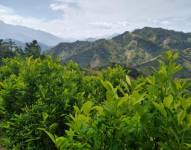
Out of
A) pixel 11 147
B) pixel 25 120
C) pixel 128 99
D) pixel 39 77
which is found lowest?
pixel 11 147

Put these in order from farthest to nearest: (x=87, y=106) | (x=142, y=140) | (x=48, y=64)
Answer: (x=48, y=64) < (x=87, y=106) < (x=142, y=140)

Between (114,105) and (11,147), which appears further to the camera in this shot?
(11,147)

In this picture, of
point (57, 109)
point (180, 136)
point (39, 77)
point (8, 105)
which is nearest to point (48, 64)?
point (39, 77)

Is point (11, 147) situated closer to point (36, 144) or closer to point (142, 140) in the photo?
point (36, 144)

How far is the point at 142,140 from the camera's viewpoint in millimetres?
5004

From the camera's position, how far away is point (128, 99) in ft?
16.7

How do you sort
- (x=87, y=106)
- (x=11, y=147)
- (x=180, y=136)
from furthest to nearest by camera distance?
(x=11, y=147), (x=87, y=106), (x=180, y=136)

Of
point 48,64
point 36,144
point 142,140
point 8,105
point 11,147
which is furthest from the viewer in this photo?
point 48,64

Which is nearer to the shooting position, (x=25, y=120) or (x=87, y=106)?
(x=87, y=106)

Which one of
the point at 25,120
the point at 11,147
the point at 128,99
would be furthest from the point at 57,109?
the point at 128,99

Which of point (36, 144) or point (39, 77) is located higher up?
point (39, 77)

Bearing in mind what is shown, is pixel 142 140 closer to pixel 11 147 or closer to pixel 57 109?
pixel 57 109

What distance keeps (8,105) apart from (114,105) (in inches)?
503

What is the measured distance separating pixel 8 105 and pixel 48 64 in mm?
3426
